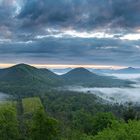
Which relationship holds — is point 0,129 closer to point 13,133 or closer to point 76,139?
point 13,133

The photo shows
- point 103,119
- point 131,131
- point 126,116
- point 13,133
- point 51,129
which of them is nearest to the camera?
point 131,131

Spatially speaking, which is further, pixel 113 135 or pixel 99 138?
pixel 99 138

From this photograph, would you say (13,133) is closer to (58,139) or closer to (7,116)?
(7,116)

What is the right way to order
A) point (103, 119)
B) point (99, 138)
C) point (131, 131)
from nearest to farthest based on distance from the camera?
1. point (131, 131)
2. point (99, 138)
3. point (103, 119)

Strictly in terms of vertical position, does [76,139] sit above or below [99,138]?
below

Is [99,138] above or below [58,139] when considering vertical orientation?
above

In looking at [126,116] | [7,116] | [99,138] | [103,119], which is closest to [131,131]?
[99,138]

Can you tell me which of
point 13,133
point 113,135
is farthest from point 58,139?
point 113,135

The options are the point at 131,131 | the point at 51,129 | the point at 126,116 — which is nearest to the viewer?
the point at 131,131

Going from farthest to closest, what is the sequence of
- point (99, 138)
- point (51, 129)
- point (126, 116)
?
1. point (126, 116)
2. point (51, 129)
3. point (99, 138)
